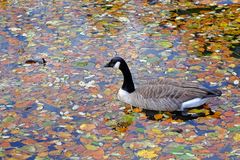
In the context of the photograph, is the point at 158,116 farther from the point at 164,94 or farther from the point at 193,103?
the point at 193,103

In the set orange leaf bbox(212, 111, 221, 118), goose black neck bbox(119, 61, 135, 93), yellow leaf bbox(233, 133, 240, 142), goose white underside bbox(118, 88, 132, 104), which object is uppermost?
goose black neck bbox(119, 61, 135, 93)

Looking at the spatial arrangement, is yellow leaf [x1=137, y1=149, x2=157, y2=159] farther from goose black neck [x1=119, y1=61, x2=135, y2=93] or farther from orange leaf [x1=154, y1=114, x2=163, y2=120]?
goose black neck [x1=119, y1=61, x2=135, y2=93]

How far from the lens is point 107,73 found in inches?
443

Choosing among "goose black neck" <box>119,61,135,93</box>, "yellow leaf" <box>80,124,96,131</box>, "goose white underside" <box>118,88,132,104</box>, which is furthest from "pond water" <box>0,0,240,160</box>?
"goose black neck" <box>119,61,135,93</box>

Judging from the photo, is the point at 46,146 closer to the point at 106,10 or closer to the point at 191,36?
the point at 191,36

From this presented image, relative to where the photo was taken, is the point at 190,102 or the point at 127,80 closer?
the point at 190,102

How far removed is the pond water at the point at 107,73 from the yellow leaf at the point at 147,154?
17mm

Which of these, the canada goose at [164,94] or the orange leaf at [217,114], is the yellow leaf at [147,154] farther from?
the orange leaf at [217,114]

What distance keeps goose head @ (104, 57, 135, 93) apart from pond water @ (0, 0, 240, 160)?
429 millimetres

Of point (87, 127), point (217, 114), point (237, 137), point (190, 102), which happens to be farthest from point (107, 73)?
point (237, 137)

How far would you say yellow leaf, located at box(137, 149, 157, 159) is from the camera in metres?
7.99

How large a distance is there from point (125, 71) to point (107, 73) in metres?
1.78

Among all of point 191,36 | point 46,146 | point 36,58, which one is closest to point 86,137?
point 46,146

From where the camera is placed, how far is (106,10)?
15.6 m
